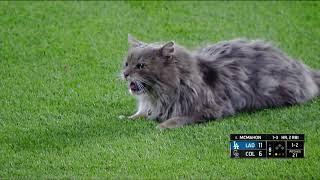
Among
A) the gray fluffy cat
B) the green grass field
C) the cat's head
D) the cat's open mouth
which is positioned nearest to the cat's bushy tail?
the gray fluffy cat

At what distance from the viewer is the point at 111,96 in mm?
9789

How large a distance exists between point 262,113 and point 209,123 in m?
0.78

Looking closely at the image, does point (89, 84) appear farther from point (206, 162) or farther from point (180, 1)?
point (180, 1)

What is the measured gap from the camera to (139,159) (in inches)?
296

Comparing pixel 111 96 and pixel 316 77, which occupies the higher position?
pixel 316 77

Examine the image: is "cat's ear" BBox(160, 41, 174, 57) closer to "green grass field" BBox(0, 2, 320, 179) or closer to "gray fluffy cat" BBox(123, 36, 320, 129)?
"gray fluffy cat" BBox(123, 36, 320, 129)
